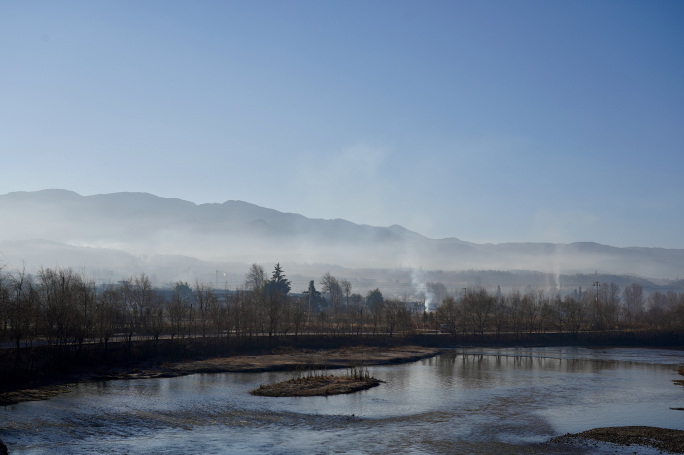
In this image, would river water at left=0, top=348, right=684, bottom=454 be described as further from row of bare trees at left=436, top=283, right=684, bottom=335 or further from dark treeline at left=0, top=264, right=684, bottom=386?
row of bare trees at left=436, top=283, right=684, bottom=335

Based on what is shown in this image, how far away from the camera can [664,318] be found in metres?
162

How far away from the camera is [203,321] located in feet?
315

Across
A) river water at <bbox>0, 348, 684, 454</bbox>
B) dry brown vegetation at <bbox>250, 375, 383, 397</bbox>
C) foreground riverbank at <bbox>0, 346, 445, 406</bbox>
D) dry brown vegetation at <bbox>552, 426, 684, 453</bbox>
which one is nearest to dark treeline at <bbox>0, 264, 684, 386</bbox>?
foreground riverbank at <bbox>0, 346, 445, 406</bbox>

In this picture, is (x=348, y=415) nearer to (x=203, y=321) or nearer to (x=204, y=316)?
(x=203, y=321)

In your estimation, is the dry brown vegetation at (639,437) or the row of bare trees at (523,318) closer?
the dry brown vegetation at (639,437)

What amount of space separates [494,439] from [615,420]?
12.7 meters

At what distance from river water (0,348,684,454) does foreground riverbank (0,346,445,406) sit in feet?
9.10

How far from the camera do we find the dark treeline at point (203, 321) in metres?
65.4

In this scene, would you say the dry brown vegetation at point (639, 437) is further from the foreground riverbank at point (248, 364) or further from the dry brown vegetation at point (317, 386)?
the foreground riverbank at point (248, 364)

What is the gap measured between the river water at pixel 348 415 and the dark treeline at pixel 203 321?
11146 mm

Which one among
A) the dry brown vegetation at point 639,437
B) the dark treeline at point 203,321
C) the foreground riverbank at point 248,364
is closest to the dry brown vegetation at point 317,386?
the foreground riverbank at point 248,364

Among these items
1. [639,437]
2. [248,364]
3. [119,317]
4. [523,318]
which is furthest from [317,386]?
[523,318]

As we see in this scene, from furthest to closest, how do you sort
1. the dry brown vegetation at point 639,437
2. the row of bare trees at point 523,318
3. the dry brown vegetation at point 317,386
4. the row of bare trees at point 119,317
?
the row of bare trees at point 523,318 → the row of bare trees at point 119,317 → the dry brown vegetation at point 317,386 → the dry brown vegetation at point 639,437

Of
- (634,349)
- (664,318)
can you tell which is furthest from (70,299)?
(664,318)
